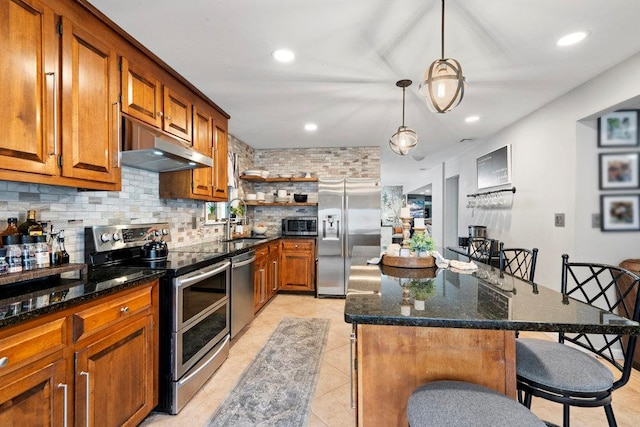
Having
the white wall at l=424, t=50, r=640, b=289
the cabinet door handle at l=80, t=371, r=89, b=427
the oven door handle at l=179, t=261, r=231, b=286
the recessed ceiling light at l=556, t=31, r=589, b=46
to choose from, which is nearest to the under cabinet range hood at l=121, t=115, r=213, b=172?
the oven door handle at l=179, t=261, r=231, b=286

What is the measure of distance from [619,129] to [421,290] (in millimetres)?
2778

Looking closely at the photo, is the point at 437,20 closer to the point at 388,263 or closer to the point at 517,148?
the point at 388,263

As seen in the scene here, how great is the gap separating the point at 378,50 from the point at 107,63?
1.77 meters

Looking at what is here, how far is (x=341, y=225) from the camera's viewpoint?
461cm

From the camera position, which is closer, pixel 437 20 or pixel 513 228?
pixel 437 20

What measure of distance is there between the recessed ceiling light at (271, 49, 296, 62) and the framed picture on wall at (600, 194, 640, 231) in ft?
9.71

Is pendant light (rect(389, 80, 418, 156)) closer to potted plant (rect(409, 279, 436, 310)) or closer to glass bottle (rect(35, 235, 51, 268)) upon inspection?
potted plant (rect(409, 279, 436, 310))

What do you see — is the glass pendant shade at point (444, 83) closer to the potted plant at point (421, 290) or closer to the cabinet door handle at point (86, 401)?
the potted plant at point (421, 290)

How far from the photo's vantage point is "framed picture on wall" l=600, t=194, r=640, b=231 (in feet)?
8.62

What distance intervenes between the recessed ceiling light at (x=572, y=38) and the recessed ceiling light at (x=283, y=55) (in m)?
1.83

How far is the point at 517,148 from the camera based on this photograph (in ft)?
12.5

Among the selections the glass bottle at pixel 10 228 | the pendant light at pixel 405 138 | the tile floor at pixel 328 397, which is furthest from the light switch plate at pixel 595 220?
the glass bottle at pixel 10 228

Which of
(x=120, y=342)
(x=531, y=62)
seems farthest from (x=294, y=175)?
(x=120, y=342)

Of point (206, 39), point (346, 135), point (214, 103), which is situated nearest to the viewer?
point (206, 39)
